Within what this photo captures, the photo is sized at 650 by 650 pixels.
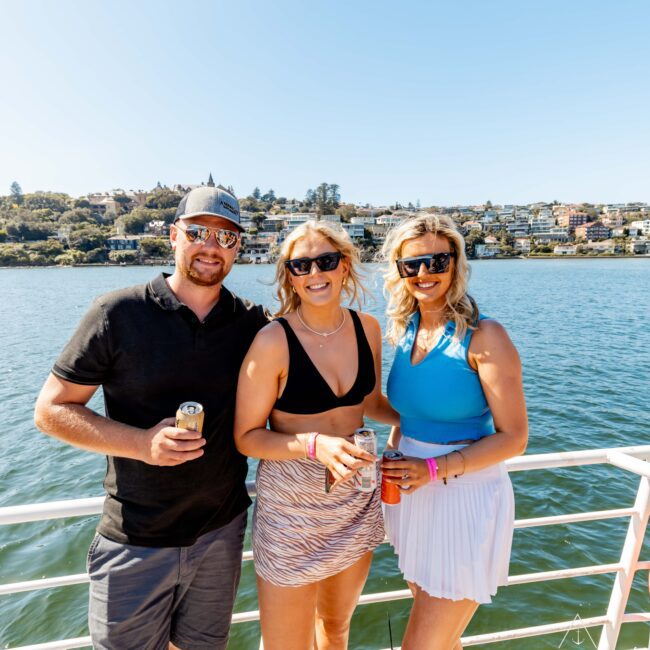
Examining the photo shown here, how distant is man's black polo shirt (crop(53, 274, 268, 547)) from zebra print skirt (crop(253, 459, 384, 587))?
240 millimetres

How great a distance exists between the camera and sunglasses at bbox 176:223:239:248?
82.6 inches

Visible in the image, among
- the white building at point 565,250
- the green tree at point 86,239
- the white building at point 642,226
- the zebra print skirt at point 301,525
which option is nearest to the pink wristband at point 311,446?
the zebra print skirt at point 301,525

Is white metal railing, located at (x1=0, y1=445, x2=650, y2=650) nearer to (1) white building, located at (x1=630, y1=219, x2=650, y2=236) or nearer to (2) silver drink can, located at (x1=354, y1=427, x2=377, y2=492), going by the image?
(2) silver drink can, located at (x1=354, y1=427, x2=377, y2=492)

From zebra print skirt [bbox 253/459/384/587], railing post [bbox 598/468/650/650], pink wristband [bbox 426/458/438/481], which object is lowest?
railing post [bbox 598/468/650/650]

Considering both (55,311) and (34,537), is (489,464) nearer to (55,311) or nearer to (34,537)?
(34,537)

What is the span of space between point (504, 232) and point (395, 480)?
150209 mm

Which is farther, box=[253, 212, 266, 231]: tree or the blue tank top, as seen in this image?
box=[253, 212, 266, 231]: tree

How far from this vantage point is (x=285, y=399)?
204 cm

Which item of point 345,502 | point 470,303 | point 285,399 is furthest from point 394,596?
point 470,303

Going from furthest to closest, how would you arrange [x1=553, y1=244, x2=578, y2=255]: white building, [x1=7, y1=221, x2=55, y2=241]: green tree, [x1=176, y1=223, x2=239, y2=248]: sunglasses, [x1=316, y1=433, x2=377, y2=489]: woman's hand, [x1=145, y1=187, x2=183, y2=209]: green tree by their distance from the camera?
[x1=145, y1=187, x2=183, y2=209]: green tree
[x1=553, y1=244, x2=578, y2=255]: white building
[x1=7, y1=221, x2=55, y2=241]: green tree
[x1=176, y1=223, x2=239, y2=248]: sunglasses
[x1=316, y1=433, x2=377, y2=489]: woman's hand

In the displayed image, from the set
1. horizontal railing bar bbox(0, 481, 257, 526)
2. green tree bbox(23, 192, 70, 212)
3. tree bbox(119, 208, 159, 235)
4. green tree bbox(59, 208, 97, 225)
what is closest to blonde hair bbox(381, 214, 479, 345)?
horizontal railing bar bbox(0, 481, 257, 526)

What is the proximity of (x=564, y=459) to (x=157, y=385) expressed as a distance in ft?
6.60

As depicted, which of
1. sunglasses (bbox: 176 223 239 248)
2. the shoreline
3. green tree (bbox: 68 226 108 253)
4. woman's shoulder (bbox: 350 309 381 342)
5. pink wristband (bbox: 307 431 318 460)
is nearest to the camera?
pink wristband (bbox: 307 431 318 460)

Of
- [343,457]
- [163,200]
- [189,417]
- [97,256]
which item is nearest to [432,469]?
[343,457]
